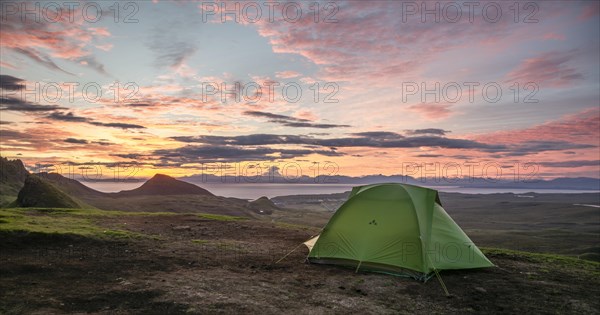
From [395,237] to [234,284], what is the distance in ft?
21.5

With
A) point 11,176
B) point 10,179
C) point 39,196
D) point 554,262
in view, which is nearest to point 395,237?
point 554,262

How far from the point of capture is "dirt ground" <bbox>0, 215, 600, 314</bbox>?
10.5 metres

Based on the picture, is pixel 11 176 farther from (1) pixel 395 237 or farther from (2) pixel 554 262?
(2) pixel 554 262

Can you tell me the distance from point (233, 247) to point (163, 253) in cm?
354

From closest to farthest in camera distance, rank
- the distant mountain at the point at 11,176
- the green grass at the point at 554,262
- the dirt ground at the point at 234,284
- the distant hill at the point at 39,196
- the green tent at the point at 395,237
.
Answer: the dirt ground at the point at 234,284, the green tent at the point at 395,237, the green grass at the point at 554,262, the distant hill at the point at 39,196, the distant mountain at the point at 11,176

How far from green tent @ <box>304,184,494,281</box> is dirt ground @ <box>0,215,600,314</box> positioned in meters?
0.55

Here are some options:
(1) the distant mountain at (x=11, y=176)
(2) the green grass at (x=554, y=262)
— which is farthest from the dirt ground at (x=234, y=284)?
(1) the distant mountain at (x=11, y=176)

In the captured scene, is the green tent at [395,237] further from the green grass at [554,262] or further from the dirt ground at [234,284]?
the green grass at [554,262]

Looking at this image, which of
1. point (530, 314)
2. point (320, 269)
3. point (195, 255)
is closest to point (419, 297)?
point (530, 314)

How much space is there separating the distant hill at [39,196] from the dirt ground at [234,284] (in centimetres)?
3630

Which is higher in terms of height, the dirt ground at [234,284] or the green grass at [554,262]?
the dirt ground at [234,284]

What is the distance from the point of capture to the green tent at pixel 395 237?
14242mm

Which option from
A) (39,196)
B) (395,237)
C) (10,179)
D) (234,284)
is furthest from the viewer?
(10,179)

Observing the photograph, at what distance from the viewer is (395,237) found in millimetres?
14695
